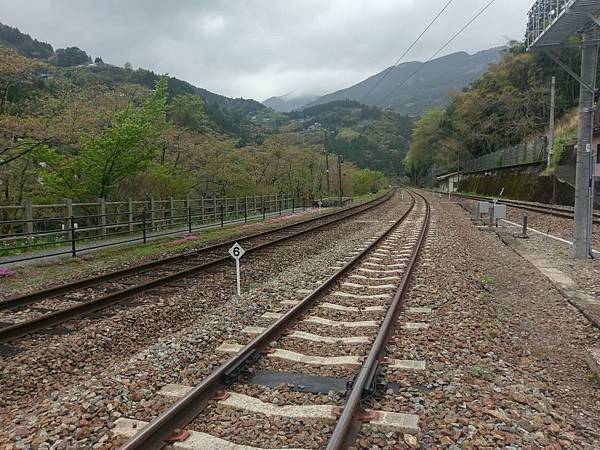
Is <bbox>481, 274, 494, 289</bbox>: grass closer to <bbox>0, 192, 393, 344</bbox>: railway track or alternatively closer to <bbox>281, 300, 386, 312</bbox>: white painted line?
<bbox>281, 300, 386, 312</bbox>: white painted line

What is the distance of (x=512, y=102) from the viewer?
5416 centimetres

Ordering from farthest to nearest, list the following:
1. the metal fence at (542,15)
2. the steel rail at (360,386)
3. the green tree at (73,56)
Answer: the green tree at (73,56)
the metal fence at (542,15)
the steel rail at (360,386)

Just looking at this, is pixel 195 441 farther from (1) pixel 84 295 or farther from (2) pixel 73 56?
(2) pixel 73 56

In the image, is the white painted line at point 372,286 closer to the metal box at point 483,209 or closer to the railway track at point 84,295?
the railway track at point 84,295

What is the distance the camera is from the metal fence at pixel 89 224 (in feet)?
41.9

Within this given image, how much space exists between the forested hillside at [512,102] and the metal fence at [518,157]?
4451 mm

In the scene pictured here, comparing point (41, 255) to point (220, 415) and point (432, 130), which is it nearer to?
point (220, 415)

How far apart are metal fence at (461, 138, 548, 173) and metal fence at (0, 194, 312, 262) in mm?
24160

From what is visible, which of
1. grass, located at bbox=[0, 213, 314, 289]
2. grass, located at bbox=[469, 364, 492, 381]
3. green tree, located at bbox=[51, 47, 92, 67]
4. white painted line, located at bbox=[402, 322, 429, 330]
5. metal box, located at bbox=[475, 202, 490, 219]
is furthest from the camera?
green tree, located at bbox=[51, 47, 92, 67]

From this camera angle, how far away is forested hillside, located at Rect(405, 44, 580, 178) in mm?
51188

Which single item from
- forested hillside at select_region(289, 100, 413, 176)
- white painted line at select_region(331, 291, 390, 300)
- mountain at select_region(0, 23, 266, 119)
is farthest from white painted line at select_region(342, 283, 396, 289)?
forested hillside at select_region(289, 100, 413, 176)

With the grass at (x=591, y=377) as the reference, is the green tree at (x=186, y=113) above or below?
above

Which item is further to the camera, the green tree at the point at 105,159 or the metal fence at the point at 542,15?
the green tree at the point at 105,159

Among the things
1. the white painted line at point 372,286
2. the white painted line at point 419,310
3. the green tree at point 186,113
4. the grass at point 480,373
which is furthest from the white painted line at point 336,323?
the green tree at point 186,113
